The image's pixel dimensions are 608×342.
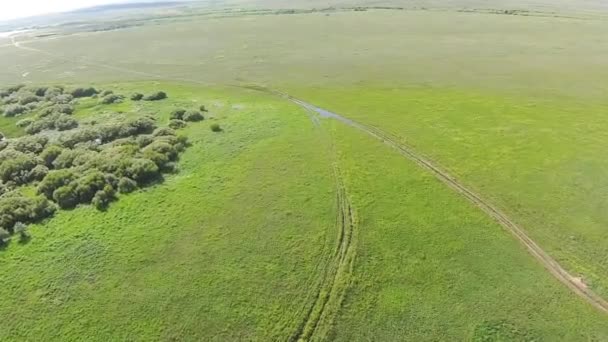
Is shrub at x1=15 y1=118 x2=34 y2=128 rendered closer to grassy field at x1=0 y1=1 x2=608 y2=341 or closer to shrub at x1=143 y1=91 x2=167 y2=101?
grassy field at x1=0 y1=1 x2=608 y2=341

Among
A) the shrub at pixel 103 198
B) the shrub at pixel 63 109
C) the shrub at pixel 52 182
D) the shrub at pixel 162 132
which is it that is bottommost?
the shrub at pixel 103 198

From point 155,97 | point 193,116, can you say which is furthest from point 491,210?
point 155,97

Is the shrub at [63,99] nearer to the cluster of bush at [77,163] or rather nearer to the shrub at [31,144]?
the cluster of bush at [77,163]

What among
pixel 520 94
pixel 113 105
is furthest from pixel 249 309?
pixel 520 94

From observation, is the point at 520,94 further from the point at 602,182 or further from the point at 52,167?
the point at 52,167

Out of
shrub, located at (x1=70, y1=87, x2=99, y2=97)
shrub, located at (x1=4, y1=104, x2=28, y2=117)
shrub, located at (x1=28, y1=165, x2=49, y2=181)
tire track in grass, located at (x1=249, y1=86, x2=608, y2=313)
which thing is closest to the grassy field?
tire track in grass, located at (x1=249, y1=86, x2=608, y2=313)

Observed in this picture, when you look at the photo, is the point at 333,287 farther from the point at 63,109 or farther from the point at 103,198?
the point at 63,109

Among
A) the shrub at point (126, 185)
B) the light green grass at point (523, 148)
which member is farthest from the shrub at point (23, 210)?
the light green grass at point (523, 148)
